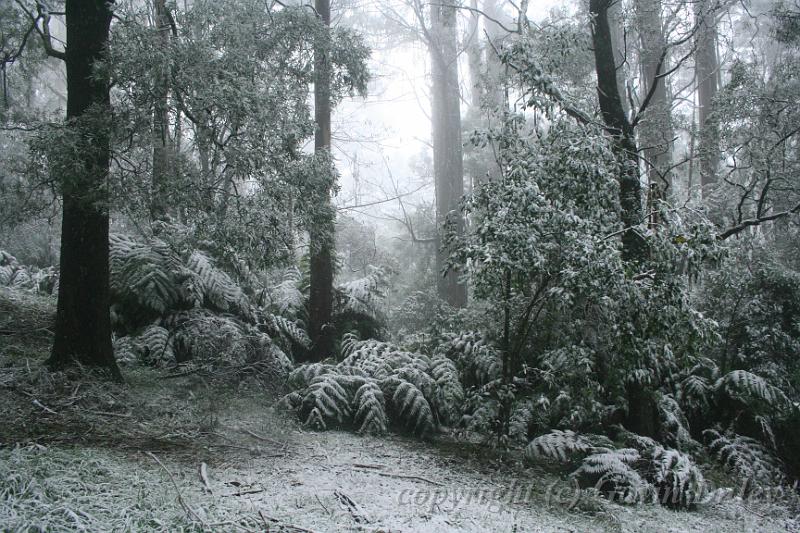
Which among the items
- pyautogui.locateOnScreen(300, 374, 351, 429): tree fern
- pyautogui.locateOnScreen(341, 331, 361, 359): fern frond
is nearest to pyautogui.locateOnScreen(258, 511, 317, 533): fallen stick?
pyautogui.locateOnScreen(300, 374, 351, 429): tree fern

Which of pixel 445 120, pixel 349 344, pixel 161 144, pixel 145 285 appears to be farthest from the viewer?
pixel 445 120

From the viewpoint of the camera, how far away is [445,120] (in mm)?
13883

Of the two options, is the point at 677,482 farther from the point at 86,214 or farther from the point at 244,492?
the point at 86,214

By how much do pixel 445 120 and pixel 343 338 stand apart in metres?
7.88

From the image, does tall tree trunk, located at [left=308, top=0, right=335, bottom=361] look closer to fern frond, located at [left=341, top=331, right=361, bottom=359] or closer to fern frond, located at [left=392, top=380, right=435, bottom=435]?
fern frond, located at [left=341, top=331, right=361, bottom=359]

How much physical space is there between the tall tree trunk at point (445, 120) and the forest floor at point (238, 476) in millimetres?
7984

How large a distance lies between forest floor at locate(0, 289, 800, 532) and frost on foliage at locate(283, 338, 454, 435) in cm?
18

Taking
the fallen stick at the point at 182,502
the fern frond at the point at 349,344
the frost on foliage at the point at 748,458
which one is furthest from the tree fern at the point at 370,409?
the frost on foliage at the point at 748,458

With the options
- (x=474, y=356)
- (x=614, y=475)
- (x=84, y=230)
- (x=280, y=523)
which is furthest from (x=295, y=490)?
(x=474, y=356)

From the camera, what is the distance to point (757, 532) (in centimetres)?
405

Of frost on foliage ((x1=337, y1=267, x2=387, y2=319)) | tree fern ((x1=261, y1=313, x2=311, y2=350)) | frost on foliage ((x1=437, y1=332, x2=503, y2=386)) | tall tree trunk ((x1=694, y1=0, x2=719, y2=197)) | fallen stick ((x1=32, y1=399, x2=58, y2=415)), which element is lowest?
fallen stick ((x1=32, y1=399, x2=58, y2=415))

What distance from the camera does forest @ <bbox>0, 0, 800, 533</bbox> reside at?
12.3 feet

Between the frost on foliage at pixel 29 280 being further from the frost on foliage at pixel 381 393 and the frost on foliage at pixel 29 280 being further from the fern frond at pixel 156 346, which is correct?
the frost on foliage at pixel 381 393

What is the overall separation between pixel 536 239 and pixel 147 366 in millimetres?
4435
